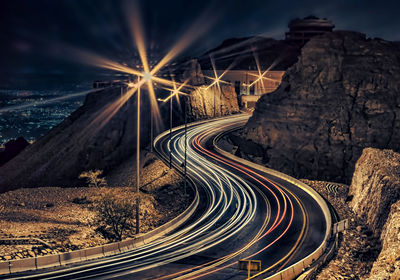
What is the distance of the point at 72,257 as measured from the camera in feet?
68.1

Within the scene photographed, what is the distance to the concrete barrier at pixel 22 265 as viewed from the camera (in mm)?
18484

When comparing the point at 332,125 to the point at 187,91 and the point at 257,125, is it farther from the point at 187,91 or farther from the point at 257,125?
the point at 187,91

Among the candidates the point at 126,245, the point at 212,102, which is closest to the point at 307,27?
the point at 212,102

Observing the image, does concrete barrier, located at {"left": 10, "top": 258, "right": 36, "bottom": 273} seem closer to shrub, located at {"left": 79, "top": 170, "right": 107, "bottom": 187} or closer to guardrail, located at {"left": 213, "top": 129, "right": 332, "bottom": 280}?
guardrail, located at {"left": 213, "top": 129, "right": 332, "bottom": 280}

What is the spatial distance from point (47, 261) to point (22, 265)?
1.31 m

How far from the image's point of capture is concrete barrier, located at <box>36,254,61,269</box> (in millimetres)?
19359

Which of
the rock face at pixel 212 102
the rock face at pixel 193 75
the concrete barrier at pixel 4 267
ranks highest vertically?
the rock face at pixel 193 75

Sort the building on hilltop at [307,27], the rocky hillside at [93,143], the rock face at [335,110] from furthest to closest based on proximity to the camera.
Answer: the building on hilltop at [307,27], the rocky hillside at [93,143], the rock face at [335,110]

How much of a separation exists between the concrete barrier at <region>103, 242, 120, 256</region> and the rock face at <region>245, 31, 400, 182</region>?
42.8 metres

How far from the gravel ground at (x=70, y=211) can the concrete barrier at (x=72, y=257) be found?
1.97 m

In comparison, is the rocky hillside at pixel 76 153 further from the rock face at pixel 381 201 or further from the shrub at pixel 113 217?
the rock face at pixel 381 201

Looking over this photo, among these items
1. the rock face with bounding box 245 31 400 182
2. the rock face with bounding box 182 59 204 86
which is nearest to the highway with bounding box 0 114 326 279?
the rock face with bounding box 245 31 400 182

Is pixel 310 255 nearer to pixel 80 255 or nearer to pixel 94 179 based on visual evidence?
pixel 80 255

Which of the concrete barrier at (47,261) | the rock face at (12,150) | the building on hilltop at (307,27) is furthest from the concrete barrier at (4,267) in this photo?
the building on hilltop at (307,27)
